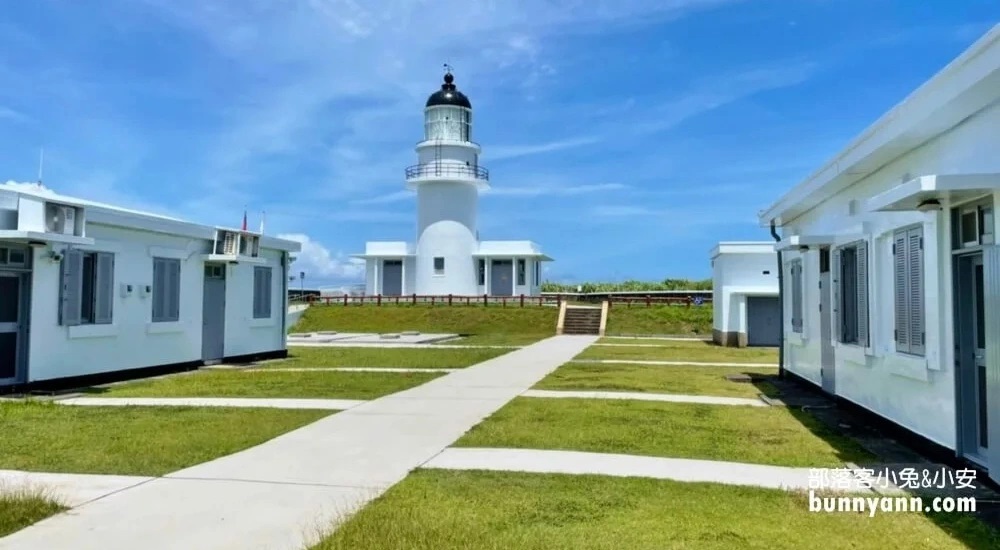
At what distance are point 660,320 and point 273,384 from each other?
2328cm

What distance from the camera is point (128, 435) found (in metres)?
8.36

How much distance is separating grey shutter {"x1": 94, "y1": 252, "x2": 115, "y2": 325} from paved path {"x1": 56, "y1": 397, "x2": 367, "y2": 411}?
2.46 meters

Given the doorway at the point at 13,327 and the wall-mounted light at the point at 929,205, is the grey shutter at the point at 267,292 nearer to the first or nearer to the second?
the doorway at the point at 13,327

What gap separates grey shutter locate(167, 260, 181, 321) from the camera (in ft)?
51.3

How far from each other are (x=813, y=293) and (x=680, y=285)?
35790mm

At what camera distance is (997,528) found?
522cm

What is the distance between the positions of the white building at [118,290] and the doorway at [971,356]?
12284 millimetres

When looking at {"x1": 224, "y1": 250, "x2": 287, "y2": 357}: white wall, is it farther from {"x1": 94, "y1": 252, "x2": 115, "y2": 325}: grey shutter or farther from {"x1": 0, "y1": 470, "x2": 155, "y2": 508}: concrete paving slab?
{"x1": 0, "y1": 470, "x2": 155, "y2": 508}: concrete paving slab

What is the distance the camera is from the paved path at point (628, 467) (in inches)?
258

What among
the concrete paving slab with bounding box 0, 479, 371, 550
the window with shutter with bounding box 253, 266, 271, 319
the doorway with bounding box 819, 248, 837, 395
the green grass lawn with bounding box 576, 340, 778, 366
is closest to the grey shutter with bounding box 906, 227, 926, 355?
the doorway with bounding box 819, 248, 837, 395

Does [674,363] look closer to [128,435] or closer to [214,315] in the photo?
[214,315]

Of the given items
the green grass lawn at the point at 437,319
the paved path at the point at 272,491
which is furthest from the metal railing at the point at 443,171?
the paved path at the point at 272,491

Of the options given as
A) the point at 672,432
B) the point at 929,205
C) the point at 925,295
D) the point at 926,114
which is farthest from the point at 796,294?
the point at 926,114

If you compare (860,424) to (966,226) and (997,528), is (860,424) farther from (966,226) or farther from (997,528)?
(997,528)
